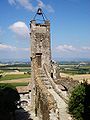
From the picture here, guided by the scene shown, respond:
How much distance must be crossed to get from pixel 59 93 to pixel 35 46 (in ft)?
31.5

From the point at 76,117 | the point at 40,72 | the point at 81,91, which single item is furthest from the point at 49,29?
the point at 76,117

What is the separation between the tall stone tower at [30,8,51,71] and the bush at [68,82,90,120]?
1098 cm

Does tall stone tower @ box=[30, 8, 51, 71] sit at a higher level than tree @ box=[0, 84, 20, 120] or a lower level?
higher

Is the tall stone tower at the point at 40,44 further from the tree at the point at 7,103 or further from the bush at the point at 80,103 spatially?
the bush at the point at 80,103

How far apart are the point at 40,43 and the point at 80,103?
13.7 m

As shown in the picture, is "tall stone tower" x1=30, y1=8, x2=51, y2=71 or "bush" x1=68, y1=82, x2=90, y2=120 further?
"tall stone tower" x1=30, y1=8, x2=51, y2=71

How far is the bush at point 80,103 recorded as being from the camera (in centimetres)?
2488

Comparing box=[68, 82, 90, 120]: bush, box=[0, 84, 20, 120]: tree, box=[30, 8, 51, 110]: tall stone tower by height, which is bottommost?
box=[0, 84, 20, 120]: tree

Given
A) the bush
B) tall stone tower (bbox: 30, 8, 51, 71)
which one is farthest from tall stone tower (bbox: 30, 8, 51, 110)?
the bush

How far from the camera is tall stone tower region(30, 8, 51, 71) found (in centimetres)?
3728

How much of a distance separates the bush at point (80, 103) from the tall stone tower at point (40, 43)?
36.0 feet

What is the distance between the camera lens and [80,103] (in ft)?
85.6

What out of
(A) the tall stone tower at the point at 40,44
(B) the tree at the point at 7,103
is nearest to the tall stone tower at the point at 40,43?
(A) the tall stone tower at the point at 40,44

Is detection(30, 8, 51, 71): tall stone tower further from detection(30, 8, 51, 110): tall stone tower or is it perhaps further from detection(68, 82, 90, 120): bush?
detection(68, 82, 90, 120): bush
